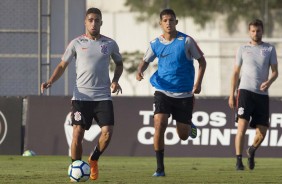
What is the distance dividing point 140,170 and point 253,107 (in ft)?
6.94

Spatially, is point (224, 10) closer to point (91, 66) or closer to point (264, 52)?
point (264, 52)

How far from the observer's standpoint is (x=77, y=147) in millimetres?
15094

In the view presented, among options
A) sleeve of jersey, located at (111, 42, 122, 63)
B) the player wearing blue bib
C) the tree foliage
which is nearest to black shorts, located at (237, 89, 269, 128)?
the player wearing blue bib

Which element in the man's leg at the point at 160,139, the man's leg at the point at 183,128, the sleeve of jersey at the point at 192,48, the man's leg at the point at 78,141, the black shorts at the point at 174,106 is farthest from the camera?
the man's leg at the point at 183,128

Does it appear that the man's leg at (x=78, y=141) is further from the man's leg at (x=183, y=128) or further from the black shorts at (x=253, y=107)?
the black shorts at (x=253, y=107)

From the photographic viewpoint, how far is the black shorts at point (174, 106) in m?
16.3

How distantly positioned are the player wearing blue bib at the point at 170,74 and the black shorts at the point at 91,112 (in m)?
1.09

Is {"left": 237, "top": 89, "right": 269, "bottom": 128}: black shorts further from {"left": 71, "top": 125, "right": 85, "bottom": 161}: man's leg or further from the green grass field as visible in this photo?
{"left": 71, "top": 125, "right": 85, "bottom": 161}: man's leg

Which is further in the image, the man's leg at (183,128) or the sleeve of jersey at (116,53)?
the man's leg at (183,128)

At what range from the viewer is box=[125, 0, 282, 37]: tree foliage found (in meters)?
47.0

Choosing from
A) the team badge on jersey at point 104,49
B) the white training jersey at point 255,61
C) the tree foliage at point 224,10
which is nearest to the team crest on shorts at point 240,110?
the white training jersey at point 255,61

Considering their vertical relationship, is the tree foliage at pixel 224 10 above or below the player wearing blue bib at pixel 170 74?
above

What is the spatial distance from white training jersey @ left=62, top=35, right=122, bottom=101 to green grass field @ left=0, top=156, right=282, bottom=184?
1.17 meters

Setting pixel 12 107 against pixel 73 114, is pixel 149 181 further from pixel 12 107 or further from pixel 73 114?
pixel 12 107
